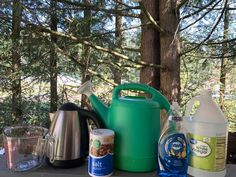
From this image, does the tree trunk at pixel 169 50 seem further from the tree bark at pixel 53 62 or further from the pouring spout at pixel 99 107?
the pouring spout at pixel 99 107

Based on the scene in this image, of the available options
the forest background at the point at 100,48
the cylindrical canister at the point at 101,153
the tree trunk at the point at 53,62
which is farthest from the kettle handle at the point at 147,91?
the tree trunk at the point at 53,62

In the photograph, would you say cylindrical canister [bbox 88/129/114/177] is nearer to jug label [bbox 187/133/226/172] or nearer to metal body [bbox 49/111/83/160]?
metal body [bbox 49/111/83/160]

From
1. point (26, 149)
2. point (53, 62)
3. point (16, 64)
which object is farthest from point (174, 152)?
point (16, 64)

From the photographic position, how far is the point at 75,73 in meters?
3.51

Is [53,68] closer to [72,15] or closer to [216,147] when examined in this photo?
[72,15]

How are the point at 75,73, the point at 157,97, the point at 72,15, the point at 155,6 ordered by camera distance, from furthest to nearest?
the point at 75,73
the point at 72,15
the point at 155,6
the point at 157,97

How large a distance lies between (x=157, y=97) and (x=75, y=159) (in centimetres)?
32

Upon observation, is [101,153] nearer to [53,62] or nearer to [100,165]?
[100,165]

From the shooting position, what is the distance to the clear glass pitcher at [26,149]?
82cm

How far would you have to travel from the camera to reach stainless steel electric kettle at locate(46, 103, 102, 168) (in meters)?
0.82

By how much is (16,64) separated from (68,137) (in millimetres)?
3008

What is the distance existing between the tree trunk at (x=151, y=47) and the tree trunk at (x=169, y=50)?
0.08 meters

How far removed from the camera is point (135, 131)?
2.60 ft

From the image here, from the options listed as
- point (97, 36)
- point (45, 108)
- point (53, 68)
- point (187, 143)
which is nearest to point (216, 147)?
point (187, 143)
